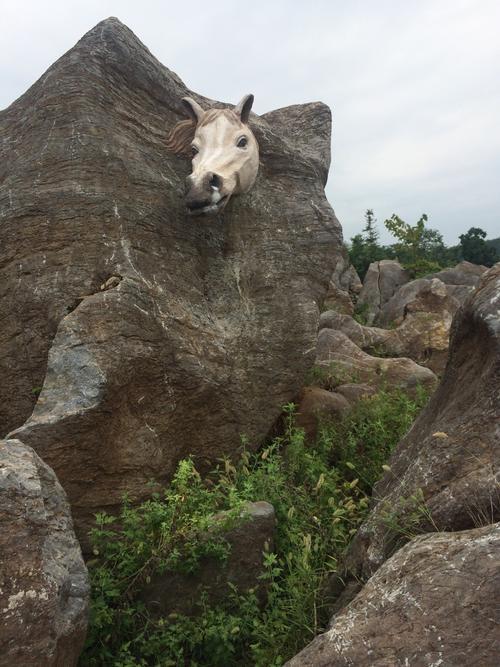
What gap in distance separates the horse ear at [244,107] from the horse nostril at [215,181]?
149 cm

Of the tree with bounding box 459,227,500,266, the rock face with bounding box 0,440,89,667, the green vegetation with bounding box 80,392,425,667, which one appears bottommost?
the green vegetation with bounding box 80,392,425,667

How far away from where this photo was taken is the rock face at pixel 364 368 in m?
9.63

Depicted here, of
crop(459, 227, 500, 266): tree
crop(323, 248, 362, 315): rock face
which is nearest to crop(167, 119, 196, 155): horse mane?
crop(323, 248, 362, 315): rock face

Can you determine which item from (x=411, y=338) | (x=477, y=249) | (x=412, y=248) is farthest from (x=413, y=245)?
(x=411, y=338)

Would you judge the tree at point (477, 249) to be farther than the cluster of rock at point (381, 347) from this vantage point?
Yes

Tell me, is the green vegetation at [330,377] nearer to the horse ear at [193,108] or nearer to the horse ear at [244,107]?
the horse ear at [244,107]

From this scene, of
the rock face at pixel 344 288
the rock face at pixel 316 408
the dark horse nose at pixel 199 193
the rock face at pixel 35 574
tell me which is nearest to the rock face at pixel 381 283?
the rock face at pixel 344 288

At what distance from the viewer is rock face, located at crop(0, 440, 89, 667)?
2.97m

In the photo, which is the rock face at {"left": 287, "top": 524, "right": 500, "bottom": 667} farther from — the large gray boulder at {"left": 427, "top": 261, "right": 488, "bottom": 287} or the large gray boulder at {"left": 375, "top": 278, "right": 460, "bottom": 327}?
the large gray boulder at {"left": 427, "top": 261, "right": 488, "bottom": 287}

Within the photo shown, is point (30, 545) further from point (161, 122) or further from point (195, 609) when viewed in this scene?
point (161, 122)

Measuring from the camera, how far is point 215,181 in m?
6.34

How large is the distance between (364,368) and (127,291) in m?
5.47

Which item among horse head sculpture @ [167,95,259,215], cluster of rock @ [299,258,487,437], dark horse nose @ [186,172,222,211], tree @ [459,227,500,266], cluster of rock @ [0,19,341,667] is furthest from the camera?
tree @ [459,227,500,266]

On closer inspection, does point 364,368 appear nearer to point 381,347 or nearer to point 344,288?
point 381,347
